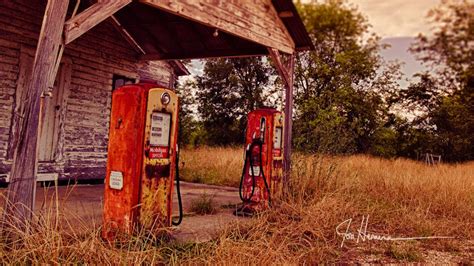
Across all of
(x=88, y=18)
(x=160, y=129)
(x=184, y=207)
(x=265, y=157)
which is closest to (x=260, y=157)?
(x=265, y=157)

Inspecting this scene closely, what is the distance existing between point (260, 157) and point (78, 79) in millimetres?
4712

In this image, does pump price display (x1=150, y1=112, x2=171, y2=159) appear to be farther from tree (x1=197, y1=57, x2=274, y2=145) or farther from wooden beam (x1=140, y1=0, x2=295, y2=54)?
tree (x1=197, y1=57, x2=274, y2=145)

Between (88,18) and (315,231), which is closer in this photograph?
(88,18)

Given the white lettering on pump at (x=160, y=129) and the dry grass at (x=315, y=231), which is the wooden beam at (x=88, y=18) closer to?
the white lettering on pump at (x=160, y=129)

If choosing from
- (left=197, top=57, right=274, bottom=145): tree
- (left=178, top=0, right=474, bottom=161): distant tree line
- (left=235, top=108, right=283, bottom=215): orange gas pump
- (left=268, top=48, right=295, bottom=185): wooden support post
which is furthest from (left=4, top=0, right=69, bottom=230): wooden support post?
(left=197, top=57, right=274, bottom=145): tree

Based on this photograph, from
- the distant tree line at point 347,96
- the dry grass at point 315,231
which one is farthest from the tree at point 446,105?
the dry grass at point 315,231

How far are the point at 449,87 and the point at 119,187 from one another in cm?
2598

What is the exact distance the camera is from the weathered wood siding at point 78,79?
23.5 ft

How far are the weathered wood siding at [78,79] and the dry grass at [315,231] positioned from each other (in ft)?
13.8

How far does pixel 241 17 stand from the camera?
22.5 feet

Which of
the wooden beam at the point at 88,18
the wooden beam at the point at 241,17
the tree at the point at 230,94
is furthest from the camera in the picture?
the tree at the point at 230,94

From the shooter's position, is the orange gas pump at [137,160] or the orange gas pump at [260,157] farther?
the orange gas pump at [260,157]

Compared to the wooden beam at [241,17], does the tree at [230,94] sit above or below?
above

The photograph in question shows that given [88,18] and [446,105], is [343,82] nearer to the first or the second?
[446,105]
